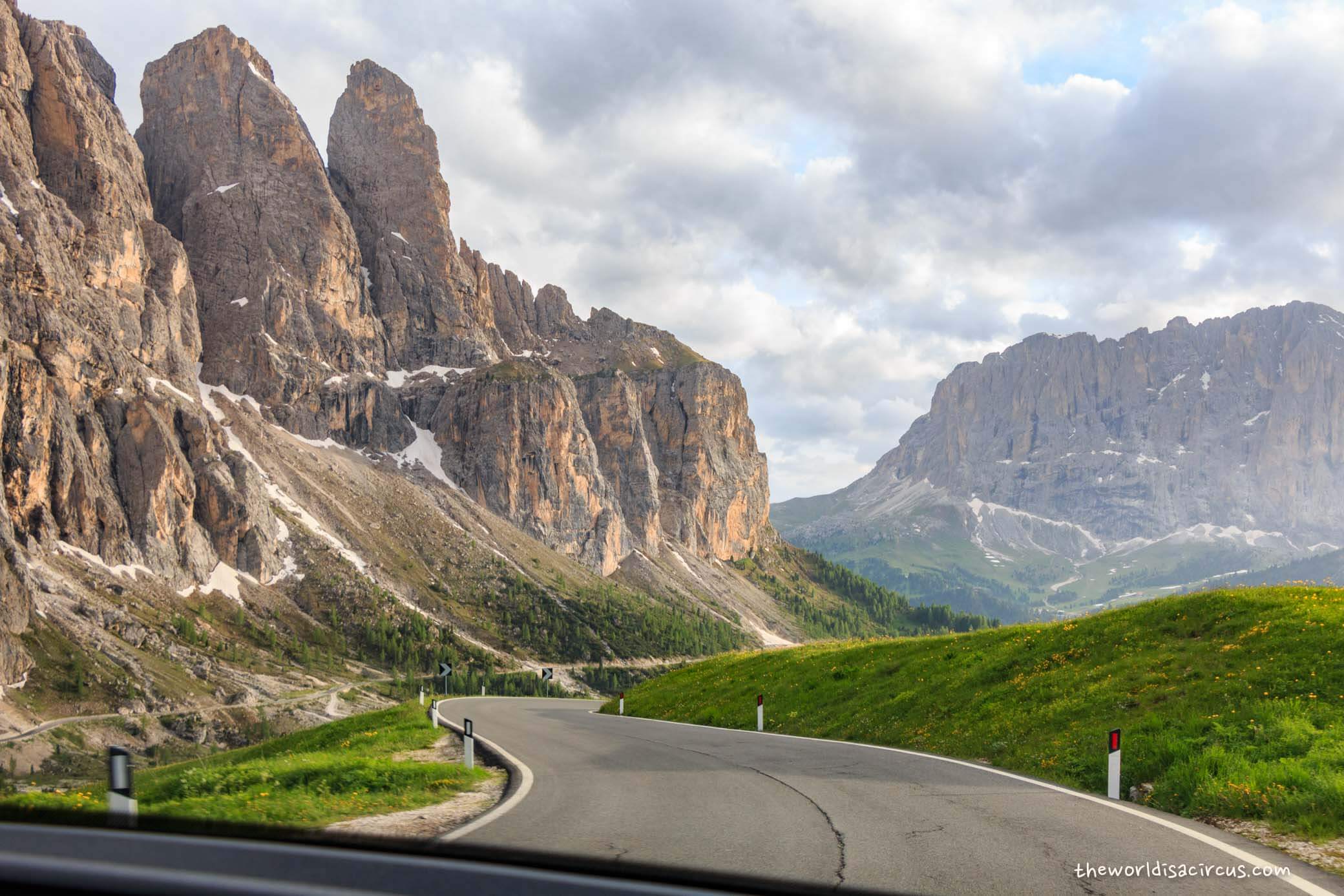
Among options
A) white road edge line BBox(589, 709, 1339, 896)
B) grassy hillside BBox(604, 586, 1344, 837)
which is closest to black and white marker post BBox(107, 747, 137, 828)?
white road edge line BBox(589, 709, 1339, 896)

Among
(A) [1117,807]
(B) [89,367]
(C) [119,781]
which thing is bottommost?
(A) [1117,807]

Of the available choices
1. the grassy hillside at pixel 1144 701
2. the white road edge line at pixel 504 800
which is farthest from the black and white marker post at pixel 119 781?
the grassy hillside at pixel 1144 701

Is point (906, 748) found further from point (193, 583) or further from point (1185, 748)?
point (193, 583)

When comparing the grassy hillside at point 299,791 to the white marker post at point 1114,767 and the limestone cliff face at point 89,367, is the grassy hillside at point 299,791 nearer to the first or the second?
the white marker post at point 1114,767

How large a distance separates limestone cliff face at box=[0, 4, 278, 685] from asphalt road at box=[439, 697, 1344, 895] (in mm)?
A: 125175

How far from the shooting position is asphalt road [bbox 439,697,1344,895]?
836 centimetres

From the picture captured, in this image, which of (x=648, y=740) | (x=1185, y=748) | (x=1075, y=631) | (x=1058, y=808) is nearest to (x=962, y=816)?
(x=1058, y=808)

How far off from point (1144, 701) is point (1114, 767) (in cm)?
436

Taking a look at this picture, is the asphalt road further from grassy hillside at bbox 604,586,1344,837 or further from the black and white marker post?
the black and white marker post

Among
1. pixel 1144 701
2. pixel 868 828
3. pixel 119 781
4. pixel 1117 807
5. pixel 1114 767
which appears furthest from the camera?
pixel 1144 701

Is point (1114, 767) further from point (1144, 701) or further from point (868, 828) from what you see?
point (868, 828)

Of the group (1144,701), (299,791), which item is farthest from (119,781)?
(1144,701)

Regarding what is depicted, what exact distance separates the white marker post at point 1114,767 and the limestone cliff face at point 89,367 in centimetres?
13026

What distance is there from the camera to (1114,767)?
14.3m
